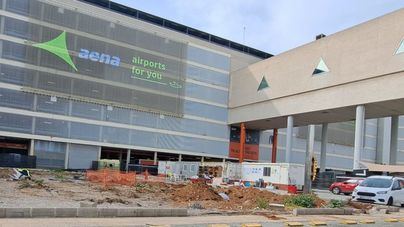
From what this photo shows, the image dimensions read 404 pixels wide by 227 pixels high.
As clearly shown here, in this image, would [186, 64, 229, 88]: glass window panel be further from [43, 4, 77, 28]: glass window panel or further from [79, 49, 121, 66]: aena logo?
[43, 4, 77, 28]: glass window panel

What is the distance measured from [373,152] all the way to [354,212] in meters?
81.5

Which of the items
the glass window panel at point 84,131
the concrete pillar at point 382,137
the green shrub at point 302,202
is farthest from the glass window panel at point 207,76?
the green shrub at point 302,202

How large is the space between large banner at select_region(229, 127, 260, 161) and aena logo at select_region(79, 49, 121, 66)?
909 inches

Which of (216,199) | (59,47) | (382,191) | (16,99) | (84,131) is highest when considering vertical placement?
(59,47)

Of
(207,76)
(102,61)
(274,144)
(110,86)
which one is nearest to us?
(102,61)

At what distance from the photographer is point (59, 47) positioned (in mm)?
59875

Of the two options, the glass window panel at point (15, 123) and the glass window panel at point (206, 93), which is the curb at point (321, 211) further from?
the glass window panel at point (206, 93)

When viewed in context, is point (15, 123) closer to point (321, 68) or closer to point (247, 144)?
point (321, 68)

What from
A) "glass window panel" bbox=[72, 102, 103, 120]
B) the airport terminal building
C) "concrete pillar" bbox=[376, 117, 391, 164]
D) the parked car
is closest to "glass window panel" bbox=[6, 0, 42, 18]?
the airport terminal building

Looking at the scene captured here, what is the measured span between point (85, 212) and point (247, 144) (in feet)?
216

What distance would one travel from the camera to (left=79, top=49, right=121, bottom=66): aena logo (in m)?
61.8

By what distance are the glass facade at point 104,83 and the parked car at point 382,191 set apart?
40.6 m

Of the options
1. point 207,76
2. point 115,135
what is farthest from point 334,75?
point 115,135

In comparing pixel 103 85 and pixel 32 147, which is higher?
pixel 103 85
